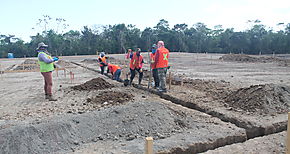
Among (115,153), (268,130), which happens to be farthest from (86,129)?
(268,130)

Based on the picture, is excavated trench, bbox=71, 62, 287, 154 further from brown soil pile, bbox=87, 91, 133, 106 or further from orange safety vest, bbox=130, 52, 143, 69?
orange safety vest, bbox=130, 52, 143, 69

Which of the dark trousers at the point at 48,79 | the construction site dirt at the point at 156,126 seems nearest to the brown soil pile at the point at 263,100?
Answer: the construction site dirt at the point at 156,126

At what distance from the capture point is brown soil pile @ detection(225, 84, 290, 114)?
15.1ft

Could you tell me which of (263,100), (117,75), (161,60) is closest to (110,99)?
(161,60)

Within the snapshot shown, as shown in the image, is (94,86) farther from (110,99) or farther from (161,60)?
(161,60)

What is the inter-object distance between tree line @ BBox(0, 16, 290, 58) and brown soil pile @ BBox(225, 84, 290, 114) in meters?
35.8

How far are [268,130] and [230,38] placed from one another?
131 ft

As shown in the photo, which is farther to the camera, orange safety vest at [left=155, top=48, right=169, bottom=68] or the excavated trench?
orange safety vest at [left=155, top=48, right=169, bottom=68]

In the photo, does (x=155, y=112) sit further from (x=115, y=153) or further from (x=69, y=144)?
(x=69, y=144)

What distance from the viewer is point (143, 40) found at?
157ft

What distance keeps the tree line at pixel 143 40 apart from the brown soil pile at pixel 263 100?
35761 millimetres

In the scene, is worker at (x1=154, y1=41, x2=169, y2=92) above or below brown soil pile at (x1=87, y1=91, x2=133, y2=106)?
above

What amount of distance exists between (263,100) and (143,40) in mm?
44065

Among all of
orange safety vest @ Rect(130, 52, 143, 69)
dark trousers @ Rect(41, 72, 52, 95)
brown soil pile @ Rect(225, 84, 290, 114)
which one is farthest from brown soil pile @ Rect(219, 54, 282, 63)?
dark trousers @ Rect(41, 72, 52, 95)
